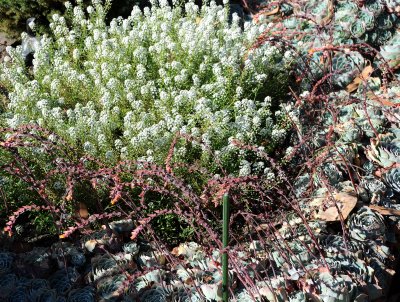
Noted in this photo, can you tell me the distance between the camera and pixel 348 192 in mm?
3053

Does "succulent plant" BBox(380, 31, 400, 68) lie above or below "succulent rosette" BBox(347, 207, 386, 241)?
above

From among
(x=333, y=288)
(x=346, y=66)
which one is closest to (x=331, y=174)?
(x=333, y=288)

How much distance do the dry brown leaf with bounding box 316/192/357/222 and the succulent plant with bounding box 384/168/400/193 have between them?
32 cm

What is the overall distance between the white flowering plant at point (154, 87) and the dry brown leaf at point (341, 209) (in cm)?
54

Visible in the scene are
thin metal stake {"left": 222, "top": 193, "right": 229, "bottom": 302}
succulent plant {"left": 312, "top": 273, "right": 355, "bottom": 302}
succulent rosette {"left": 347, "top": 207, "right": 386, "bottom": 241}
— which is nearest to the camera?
thin metal stake {"left": 222, "top": 193, "right": 229, "bottom": 302}

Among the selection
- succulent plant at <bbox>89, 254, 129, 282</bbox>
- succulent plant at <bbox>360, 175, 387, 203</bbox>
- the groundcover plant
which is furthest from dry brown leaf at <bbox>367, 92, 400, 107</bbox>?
succulent plant at <bbox>89, 254, 129, 282</bbox>

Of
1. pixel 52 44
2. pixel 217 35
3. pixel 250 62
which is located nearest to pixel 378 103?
pixel 250 62

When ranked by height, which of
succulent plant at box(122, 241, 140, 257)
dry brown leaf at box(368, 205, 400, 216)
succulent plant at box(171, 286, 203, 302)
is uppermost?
succulent plant at box(122, 241, 140, 257)

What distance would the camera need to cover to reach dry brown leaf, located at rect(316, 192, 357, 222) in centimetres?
292

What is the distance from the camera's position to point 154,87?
370 cm

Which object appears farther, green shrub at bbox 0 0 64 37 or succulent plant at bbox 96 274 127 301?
green shrub at bbox 0 0 64 37

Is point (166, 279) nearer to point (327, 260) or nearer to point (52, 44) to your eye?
point (327, 260)

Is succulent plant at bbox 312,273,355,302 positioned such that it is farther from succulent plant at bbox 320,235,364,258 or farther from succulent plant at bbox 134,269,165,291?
succulent plant at bbox 134,269,165,291

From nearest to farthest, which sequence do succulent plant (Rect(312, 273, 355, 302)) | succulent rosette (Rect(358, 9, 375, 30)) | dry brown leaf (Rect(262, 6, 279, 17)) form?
1. succulent plant (Rect(312, 273, 355, 302))
2. succulent rosette (Rect(358, 9, 375, 30))
3. dry brown leaf (Rect(262, 6, 279, 17))
